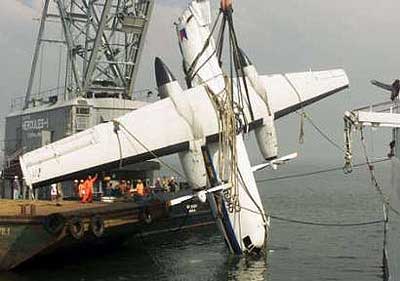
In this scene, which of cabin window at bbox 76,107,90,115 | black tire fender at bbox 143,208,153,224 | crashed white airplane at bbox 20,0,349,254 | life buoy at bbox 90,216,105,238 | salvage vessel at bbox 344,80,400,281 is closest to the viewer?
salvage vessel at bbox 344,80,400,281

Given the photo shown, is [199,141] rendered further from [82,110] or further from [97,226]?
[82,110]

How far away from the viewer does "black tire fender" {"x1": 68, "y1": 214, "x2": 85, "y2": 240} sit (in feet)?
79.6

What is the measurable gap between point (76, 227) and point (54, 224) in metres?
0.92

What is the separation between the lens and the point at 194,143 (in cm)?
2602

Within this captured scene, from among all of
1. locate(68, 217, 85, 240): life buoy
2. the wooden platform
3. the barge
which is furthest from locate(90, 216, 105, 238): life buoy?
the wooden platform

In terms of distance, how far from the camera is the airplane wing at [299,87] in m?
29.2

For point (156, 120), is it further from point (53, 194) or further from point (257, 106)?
point (53, 194)

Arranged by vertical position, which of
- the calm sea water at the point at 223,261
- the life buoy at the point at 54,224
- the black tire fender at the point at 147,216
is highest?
the life buoy at the point at 54,224

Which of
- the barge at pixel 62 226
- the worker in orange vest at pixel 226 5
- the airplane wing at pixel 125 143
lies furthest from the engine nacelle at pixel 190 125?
the worker in orange vest at pixel 226 5

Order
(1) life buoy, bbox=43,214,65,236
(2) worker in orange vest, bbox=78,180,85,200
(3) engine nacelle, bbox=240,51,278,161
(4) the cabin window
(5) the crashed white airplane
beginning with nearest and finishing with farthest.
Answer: (1) life buoy, bbox=43,214,65,236 → (5) the crashed white airplane → (3) engine nacelle, bbox=240,51,278,161 → (2) worker in orange vest, bbox=78,180,85,200 → (4) the cabin window

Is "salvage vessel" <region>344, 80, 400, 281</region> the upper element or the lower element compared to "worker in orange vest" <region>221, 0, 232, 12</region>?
lower

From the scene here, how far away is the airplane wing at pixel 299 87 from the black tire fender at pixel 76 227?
9731 mm

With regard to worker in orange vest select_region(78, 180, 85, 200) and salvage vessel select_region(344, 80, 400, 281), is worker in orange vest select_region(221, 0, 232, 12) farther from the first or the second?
worker in orange vest select_region(78, 180, 85, 200)

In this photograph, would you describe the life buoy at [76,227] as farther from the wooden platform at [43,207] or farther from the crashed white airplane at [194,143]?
the crashed white airplane at [194,143]
